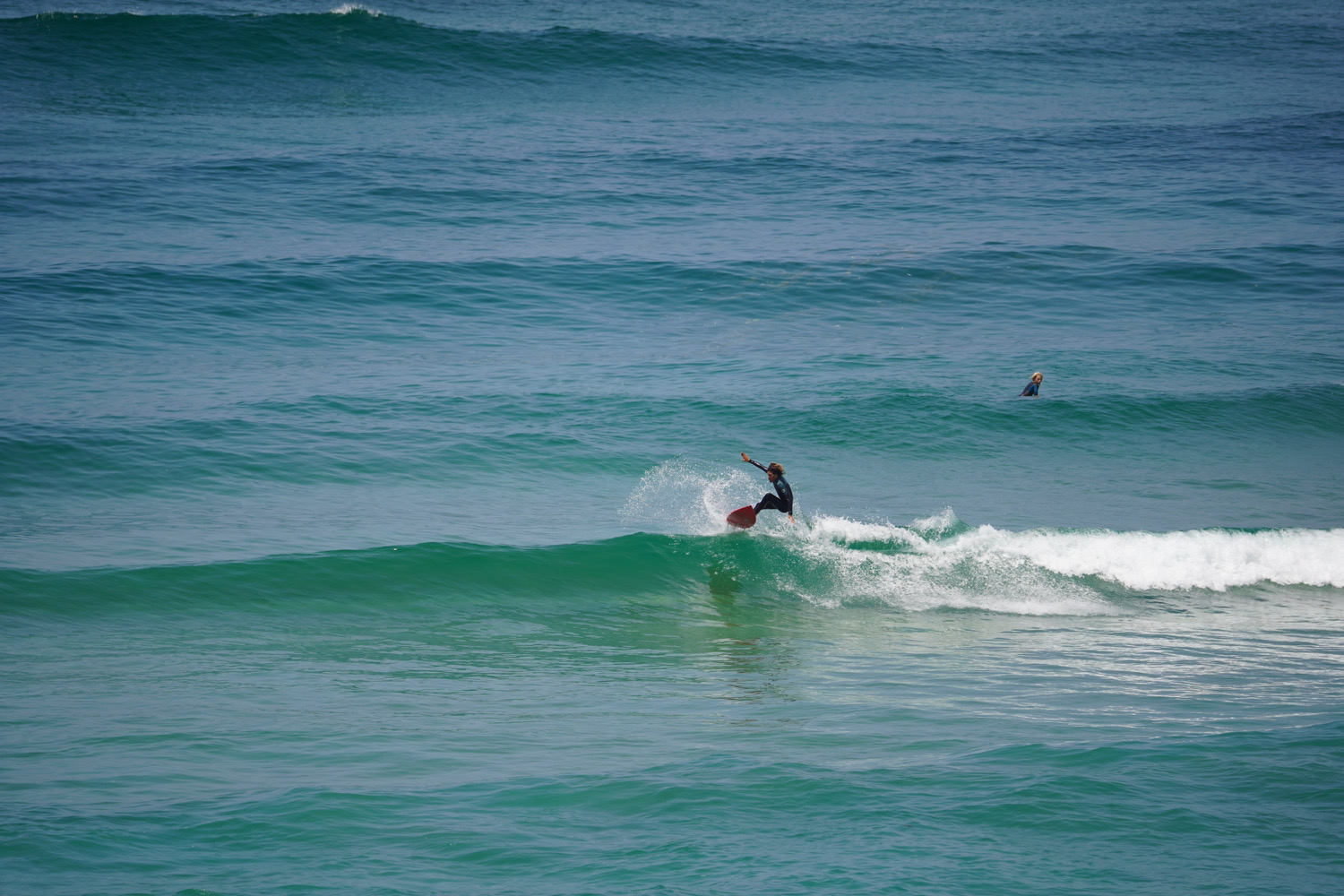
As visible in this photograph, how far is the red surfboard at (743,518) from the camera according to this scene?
15227 mm

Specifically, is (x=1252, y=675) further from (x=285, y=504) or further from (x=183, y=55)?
(x=183, y=55)

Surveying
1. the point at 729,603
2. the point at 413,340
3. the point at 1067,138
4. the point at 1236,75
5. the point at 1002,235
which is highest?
the point at 1236,75

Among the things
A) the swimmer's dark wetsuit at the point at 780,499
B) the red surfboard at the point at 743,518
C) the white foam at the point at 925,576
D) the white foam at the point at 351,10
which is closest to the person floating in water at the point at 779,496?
the swimmer's dark wetsuit at the point at 780,499

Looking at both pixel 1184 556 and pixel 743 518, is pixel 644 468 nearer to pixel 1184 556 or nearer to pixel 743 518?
pixel 743 518

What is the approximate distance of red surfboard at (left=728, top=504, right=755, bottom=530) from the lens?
15227mm

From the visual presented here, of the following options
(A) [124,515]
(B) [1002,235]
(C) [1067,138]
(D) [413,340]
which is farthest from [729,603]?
(C) [1067,138]

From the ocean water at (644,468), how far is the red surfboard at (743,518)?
0.38 metres

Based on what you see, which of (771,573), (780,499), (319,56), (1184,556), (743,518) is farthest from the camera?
(319,56)

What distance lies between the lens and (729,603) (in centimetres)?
1432

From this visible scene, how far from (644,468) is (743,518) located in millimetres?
3425

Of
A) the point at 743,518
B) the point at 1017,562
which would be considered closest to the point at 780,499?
the point at 743,518

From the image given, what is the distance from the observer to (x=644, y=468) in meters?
18.4

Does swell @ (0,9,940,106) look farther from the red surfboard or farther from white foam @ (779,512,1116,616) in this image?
white foam @ (779,512,1116,616)

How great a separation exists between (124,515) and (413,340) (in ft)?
26.9
